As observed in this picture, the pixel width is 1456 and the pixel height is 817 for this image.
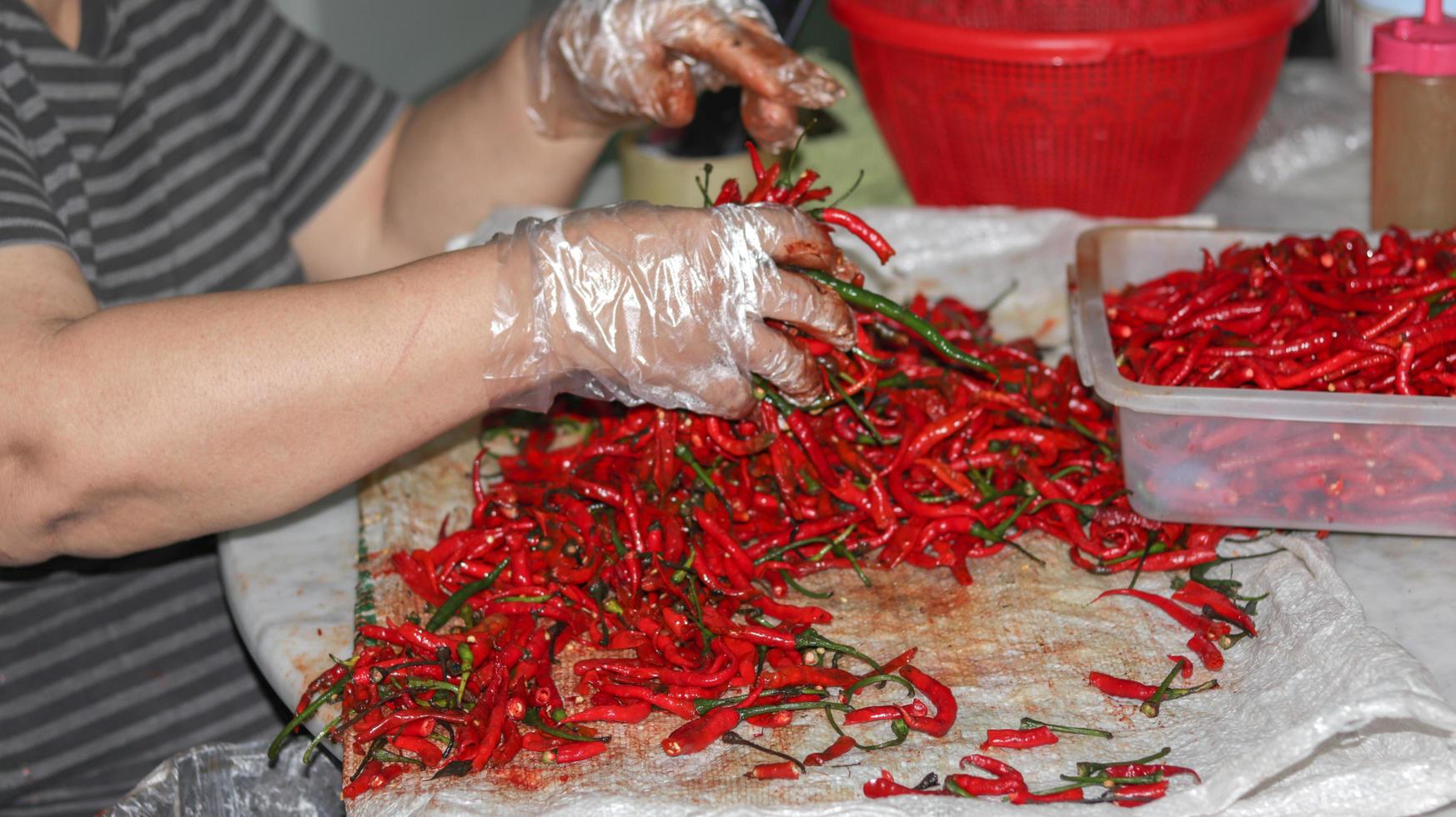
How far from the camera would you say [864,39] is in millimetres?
2643

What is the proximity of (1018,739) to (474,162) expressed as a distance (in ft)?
5.62

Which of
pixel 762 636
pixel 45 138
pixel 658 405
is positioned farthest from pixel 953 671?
pixel 45 138

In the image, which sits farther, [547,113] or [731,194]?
[547,113]

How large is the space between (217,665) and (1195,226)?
1939 millimetres

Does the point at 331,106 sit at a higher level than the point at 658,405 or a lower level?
higher

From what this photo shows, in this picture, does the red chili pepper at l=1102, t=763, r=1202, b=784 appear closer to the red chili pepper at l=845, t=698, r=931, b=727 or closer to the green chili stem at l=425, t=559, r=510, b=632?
the red chili pepper at l=845, t=698, r=931, b=727

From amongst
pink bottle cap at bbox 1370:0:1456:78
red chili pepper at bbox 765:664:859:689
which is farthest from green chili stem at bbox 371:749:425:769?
pink bottle cap at bbox 1370:0:1456:78

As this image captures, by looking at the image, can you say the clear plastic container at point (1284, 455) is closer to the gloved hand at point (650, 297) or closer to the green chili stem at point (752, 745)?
the gloved hand at point (650, 297)

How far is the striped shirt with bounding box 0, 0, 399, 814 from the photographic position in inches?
81.5

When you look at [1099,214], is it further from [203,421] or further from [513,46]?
[203,421]

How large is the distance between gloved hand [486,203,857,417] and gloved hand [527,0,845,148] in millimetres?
516

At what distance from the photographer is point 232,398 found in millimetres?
1604

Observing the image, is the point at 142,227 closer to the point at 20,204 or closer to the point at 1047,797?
the point at 20,204

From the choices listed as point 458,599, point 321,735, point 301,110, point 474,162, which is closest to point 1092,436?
point 458,599
